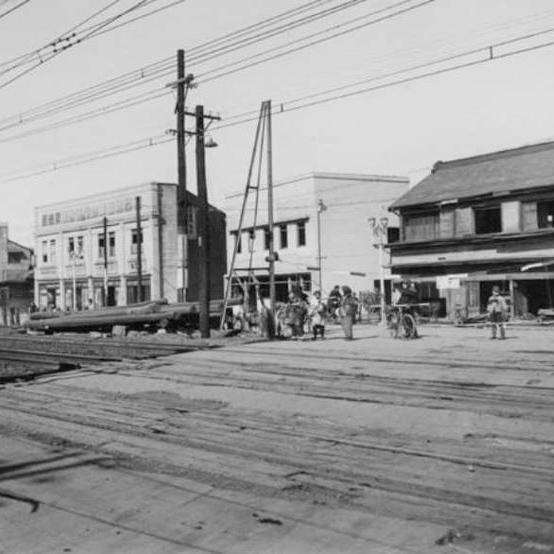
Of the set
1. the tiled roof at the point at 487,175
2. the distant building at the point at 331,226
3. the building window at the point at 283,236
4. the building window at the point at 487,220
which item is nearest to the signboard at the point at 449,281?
the building window at the point at 487,220

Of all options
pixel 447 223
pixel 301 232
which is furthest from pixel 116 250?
pixel 447 223

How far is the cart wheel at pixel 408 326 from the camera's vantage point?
22000 mm

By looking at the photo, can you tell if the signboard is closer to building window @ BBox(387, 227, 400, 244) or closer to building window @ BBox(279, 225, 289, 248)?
building window @ BBox(387, 227, 400, 244)

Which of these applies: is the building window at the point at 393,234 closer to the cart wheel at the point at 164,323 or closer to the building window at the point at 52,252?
the cart wheel at the point at 164,323

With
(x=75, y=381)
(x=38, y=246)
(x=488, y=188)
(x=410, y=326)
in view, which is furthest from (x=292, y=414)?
(x=38, y=246)

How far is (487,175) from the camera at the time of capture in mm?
34844

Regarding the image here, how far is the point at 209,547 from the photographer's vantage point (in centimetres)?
545

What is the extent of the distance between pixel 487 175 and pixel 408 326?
15.3 meters

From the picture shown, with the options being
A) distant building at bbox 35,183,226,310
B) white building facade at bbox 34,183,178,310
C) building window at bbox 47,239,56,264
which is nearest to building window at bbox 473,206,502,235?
distant building at bbox 35,183,226,310

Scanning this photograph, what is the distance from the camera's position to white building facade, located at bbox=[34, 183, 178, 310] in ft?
168

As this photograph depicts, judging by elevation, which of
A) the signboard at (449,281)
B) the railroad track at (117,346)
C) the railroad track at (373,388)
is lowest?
the railroad track at (373,388)

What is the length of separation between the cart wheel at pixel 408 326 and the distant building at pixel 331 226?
18.4 m

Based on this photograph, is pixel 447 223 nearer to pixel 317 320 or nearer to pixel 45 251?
pixel 317 320

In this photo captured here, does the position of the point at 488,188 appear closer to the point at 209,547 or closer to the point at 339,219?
the point at 339,219
